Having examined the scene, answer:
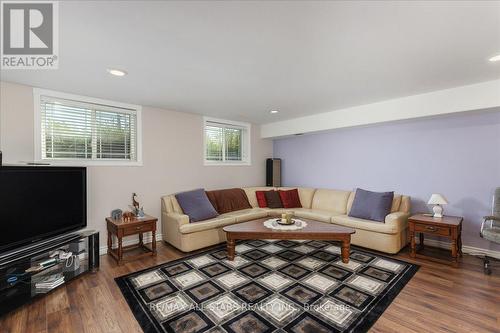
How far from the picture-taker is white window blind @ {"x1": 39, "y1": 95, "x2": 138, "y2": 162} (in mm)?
3023

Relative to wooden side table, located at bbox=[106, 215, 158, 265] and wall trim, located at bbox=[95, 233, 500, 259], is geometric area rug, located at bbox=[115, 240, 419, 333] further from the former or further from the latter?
wall trim, located at bbox=[95, 233, 500, 259]

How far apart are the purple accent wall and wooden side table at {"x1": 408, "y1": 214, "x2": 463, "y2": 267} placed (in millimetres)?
391

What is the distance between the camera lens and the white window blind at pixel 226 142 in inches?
188

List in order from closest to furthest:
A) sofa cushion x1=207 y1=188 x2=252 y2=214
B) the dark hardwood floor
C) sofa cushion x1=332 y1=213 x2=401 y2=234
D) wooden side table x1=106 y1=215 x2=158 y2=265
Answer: the dark hardwood floor → wooden side table x1=106 y1=215 x2=158 y2=265 → sofa cushion x1=332 y1=213 x2=401 y2=234 → sofa cushion x1=207 y1=188 x2=252 y2=214

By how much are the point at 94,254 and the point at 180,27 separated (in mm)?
2719

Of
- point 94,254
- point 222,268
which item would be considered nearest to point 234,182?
point 222,268

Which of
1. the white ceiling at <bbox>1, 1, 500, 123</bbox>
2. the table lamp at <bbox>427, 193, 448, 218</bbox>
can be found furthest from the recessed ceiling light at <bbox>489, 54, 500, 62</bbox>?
the table lamp at <bbox>427, 193, 448, 218</bbox>

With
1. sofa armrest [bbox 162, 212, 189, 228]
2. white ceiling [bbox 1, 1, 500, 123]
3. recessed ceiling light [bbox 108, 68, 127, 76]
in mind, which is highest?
white ceiling [bbox 1, 1, 500, 123]

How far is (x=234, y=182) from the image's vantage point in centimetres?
508

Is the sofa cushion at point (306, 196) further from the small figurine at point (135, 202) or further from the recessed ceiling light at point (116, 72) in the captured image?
the recessed ceiling light at point (116, 72)

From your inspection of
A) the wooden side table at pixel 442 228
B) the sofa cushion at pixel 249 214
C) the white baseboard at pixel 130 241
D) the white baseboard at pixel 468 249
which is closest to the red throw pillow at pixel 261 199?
the sofa cushion at pixel 249 214

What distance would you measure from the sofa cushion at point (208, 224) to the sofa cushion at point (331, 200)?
1.81m

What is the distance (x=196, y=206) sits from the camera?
146 inches

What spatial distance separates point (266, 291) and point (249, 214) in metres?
1.77
